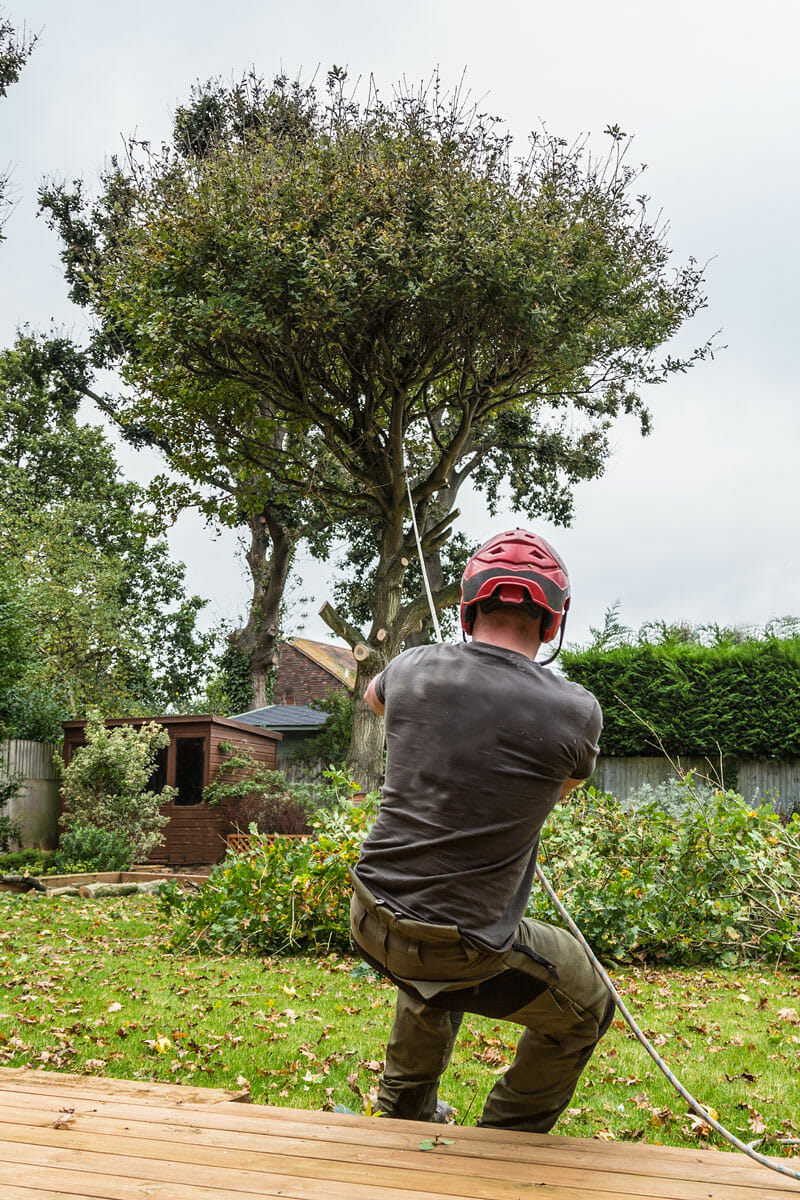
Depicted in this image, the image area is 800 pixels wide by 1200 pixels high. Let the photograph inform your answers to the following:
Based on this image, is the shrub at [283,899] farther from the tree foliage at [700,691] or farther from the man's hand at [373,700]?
the tree foliage at [700,691]

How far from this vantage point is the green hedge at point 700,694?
Result: 16609 mm

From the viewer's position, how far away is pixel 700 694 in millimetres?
17094

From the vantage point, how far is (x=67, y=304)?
89.1 feet

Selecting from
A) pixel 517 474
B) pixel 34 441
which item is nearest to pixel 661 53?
pixel 517 474

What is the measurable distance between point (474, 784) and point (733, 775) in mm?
15802

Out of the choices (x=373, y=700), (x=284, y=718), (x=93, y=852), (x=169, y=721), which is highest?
(x=284, y=718)

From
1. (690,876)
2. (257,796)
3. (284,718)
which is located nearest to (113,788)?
(257,796)

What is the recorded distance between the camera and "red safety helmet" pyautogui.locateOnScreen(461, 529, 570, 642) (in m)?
2.62

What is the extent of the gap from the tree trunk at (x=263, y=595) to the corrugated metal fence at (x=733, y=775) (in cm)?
1209

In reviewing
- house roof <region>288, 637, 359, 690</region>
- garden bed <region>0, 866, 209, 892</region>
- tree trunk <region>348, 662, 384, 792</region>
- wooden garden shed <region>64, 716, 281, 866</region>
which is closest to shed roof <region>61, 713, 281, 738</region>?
wooden garden shed <region>64, 716, 281, 866</region>

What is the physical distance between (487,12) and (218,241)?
660cm

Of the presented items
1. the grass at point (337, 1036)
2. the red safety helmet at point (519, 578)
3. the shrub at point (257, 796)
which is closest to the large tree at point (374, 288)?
the shrub at point (257, 796)

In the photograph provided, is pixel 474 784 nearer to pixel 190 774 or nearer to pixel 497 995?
pixel 497 995

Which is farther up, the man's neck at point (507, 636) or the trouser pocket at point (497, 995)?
the man's neck at point (507, 636)
